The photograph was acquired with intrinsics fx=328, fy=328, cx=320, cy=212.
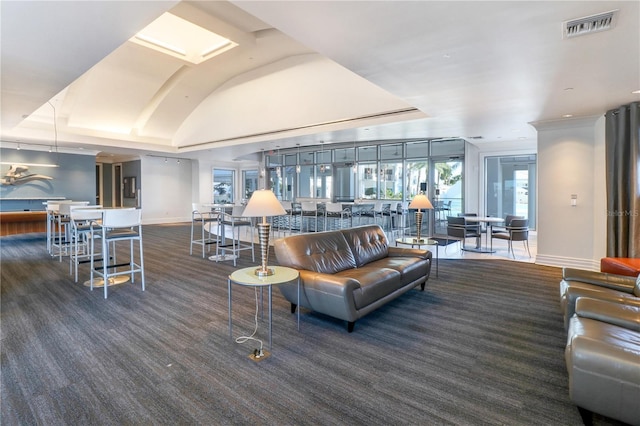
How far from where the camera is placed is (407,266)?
12.6ft

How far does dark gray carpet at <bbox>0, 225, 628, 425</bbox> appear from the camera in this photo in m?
1.99

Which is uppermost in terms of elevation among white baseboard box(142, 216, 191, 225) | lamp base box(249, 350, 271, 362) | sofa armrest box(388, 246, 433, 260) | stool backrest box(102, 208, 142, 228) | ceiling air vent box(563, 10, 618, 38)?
ceiling air vent box(563, 10, 618, 38)

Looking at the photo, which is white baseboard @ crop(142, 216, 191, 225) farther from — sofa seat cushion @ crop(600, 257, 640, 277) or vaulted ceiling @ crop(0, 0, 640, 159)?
sofa seat cushion @ crop(600, 257, 640, 277)

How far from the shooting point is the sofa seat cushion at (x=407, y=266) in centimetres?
375

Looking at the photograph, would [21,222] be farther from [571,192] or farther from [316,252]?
[571,192]

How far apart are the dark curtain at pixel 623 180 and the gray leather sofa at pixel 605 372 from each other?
3938mm

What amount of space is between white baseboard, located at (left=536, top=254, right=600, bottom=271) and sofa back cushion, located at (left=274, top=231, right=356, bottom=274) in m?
4.34

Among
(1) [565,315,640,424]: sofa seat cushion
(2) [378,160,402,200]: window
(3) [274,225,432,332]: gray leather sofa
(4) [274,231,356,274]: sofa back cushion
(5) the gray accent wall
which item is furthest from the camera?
(2) [378,160,402,200]: window

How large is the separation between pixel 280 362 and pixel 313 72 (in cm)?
687

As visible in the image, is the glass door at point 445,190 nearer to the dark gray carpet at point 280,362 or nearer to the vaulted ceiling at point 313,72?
the vaulted ceiling at point 313,72

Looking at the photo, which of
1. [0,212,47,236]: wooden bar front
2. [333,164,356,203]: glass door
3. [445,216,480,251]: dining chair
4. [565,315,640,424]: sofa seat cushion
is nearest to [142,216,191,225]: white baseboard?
[0,212,47,236]: wooden bar front

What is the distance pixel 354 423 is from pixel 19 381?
2319 mm

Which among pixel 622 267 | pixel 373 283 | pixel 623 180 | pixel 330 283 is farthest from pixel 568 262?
pixel 330 283

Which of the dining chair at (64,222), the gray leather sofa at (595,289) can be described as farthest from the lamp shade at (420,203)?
the dining chair at (64,222)
